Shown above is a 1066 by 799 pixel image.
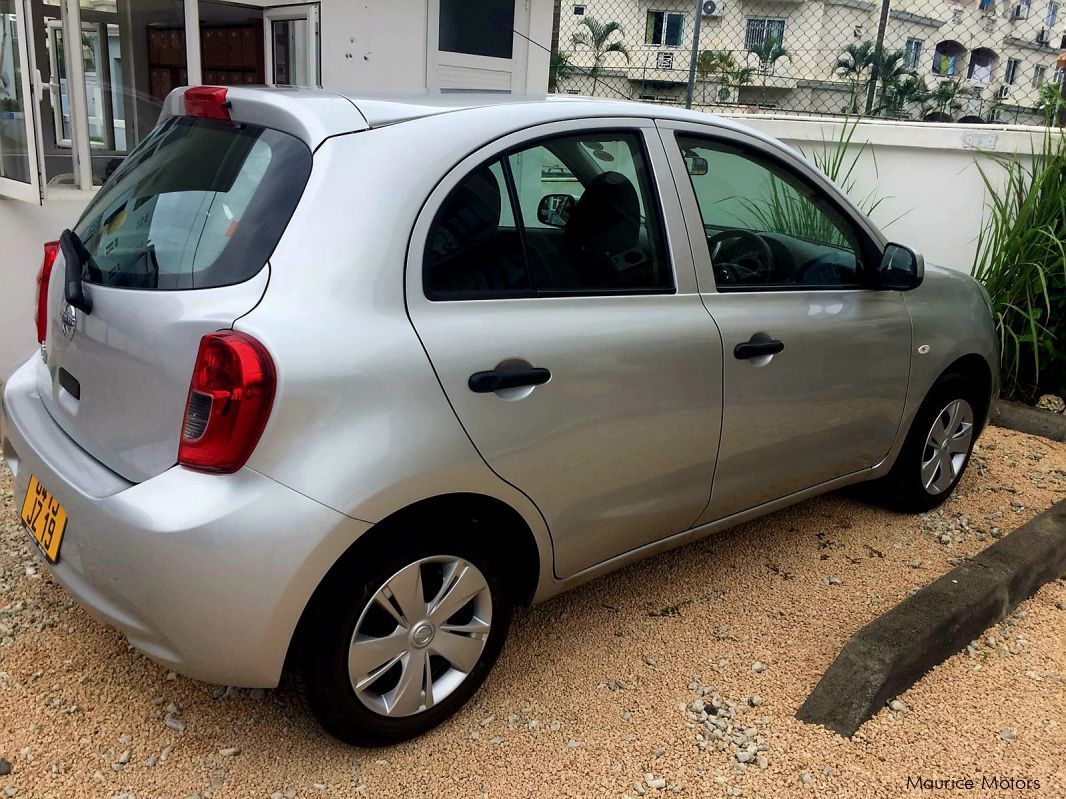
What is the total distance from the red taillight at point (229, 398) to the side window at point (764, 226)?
150 centimetres

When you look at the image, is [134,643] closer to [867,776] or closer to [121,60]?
[867,776]

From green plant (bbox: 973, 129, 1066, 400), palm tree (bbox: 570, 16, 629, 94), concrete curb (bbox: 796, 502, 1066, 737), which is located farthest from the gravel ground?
palm tree (bbox: 570, 16, 629, 94)

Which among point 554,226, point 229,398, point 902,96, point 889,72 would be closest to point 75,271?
point 229,398

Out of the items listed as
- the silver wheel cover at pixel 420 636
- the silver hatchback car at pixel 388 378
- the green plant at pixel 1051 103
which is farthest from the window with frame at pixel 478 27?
the silver wheel cover at pixel 420 636

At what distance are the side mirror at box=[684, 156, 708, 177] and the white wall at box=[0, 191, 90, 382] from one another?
3.49 meters

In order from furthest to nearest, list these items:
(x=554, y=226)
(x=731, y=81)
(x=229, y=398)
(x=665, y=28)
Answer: (x=665, y=28), (x=731, y=81), (x=554, y=226), (x=229, y=398)

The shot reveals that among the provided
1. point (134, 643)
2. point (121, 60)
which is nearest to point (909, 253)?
point (134, 643)

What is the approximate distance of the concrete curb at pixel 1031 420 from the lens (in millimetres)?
5180

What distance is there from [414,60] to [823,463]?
4.80 metres

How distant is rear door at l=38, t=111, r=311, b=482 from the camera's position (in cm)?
206

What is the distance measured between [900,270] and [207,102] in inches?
92.8

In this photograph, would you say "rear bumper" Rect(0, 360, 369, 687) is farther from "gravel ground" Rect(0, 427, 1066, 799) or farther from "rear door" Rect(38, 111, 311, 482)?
"gravel ground" Rect(0, 427, 1066, 799)

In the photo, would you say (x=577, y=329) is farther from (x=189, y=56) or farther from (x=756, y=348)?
(x=189, y=56)

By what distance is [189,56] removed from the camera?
5.55m
